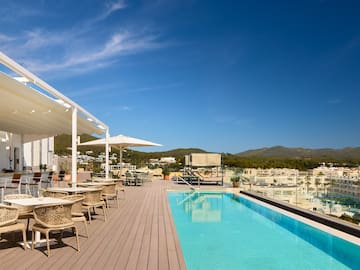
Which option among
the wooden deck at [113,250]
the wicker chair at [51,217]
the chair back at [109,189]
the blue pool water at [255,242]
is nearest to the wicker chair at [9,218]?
the wicker chair at [51,217]

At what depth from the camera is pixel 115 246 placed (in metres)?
4.64

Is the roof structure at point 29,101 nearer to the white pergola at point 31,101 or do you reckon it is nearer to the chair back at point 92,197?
the white pergola at point 31,101

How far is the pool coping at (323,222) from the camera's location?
236 inches

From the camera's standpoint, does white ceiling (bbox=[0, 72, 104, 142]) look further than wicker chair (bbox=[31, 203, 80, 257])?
Yes

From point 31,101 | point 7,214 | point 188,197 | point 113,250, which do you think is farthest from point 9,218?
point 188,197

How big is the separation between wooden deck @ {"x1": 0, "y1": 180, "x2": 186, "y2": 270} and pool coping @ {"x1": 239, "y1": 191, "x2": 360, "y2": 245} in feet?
10.6

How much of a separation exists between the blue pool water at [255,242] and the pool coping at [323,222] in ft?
0.63

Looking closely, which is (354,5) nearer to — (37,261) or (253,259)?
(253,259)

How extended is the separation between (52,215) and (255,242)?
3.78m

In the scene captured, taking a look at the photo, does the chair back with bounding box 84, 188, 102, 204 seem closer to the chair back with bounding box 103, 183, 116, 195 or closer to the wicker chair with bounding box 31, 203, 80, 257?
the chair back with bounding box 103, 183, 116, 195

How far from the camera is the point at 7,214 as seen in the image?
4254 millimetres

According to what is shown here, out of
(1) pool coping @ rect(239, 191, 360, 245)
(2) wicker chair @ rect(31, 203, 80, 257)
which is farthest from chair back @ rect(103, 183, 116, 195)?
(1) pool coping @ rect(239, 191, 360, 245)

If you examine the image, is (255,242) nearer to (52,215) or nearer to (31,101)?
(52,215)

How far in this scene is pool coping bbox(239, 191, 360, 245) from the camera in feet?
19.7
